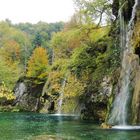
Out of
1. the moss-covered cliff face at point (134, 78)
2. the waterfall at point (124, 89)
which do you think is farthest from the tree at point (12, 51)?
the moss-covered cliff face at point (134, 78)

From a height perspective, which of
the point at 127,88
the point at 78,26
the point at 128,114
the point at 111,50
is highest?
the point at 78,26

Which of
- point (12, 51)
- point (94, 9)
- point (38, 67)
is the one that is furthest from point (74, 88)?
point (12, 51)

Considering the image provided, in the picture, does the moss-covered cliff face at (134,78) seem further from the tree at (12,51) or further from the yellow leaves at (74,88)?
the tree at (12,51)

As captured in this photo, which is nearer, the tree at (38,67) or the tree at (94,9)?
the tree at (94,9)

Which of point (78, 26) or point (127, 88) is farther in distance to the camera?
point (78, 26)

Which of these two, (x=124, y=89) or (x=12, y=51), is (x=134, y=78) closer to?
(x=124, y=89)

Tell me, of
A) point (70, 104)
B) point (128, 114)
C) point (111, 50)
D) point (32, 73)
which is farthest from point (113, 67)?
point (32, 73)

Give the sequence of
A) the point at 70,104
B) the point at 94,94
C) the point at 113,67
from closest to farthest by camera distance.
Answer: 1. the point at 113,67
2. the point at 94,94
3. the point at 70,104

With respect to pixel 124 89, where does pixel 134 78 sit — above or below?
above

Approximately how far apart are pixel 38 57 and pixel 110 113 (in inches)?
1583

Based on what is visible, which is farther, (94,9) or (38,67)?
(38,67)

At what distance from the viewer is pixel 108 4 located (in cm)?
4259

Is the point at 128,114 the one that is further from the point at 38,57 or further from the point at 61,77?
the point at 38,57

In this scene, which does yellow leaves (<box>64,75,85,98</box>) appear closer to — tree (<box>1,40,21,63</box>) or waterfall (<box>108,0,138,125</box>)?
waterfall (<box>108,0,138,125</box>)
